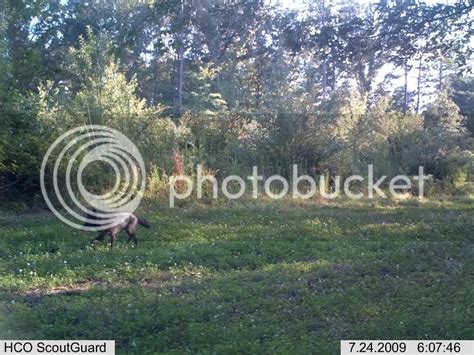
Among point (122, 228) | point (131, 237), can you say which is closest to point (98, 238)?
point (122, 228)

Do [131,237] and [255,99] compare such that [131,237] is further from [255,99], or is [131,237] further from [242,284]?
[255,99]

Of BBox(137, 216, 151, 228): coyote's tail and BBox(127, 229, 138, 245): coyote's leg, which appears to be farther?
BBox(137, 216, 151, 228): coyote's tail

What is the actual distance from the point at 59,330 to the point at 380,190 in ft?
47.5

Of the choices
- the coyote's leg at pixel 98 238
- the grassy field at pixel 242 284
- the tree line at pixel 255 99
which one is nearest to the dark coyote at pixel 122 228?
the coyote's leg at pixel 98 238

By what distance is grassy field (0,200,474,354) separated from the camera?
6.19 metres

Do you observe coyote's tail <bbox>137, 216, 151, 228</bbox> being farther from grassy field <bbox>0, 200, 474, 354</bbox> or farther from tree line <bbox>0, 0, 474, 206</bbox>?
tree line <bbox>0, 0, 474, 206</bbox>

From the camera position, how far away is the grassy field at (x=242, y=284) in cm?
619

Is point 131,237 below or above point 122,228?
below

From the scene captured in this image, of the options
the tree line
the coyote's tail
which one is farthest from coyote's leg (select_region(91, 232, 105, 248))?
the tree line

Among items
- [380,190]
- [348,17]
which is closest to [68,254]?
[348,17]

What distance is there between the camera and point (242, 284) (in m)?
8.10

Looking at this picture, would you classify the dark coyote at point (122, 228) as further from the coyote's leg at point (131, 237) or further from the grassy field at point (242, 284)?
the grassy field at point (242, 284)

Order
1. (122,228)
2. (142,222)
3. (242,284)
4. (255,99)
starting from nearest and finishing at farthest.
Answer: (242,284), (122,228), (142,222), (255,99)

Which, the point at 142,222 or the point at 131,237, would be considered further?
the point at 142,222
